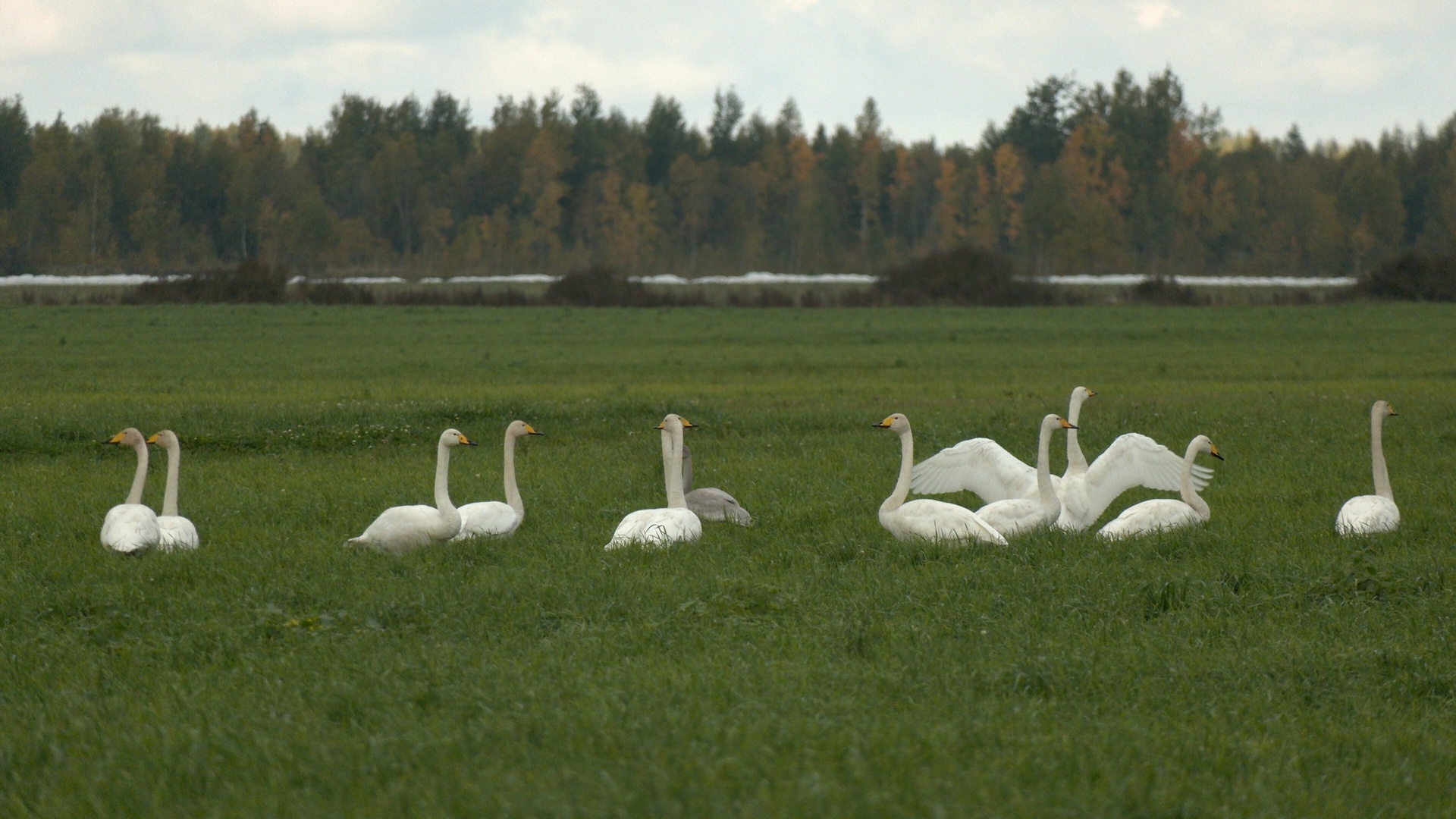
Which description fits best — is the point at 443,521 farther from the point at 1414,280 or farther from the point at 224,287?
the point at 1414,280

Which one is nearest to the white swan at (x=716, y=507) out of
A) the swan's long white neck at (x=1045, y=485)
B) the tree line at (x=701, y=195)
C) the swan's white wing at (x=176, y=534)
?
the swan's long white neck at (x=1045, y=485)

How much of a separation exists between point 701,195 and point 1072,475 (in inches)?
3969

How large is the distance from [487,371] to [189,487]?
14.8m

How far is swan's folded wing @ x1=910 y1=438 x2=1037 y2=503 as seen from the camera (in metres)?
11.6

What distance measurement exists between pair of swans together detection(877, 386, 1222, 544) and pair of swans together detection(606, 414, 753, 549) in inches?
58.4

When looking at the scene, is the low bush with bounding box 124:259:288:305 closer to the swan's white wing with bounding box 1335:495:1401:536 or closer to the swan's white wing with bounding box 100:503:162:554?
the swan's white wing with bounding box 100:503:162:554

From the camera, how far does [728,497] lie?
11.5 metres

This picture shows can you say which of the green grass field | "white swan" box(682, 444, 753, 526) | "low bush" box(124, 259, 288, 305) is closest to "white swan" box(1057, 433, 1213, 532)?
the green grass field

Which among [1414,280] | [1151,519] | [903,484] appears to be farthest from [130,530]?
[1414,280]

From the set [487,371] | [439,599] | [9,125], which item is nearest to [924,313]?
[487,371]

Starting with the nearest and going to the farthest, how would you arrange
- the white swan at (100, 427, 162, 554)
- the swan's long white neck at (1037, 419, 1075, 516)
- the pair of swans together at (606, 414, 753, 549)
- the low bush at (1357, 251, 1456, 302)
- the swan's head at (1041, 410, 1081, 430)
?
1. the white swan at (100, 427, 162, 554)
2. the pair of swans together at (606, 414, 753, 549)
3. the swan's long white neck at (1037, 419, 1075, 516)
4. the swan's head at (1041, 410, 1081, 430)
5. the low bush at (1357, 251, 1456, 302)

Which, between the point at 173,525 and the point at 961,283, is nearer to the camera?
the point at 173,525

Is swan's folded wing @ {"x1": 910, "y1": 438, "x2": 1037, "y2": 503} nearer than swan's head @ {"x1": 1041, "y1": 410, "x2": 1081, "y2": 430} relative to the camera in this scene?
No

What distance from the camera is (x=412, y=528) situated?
985 cm
